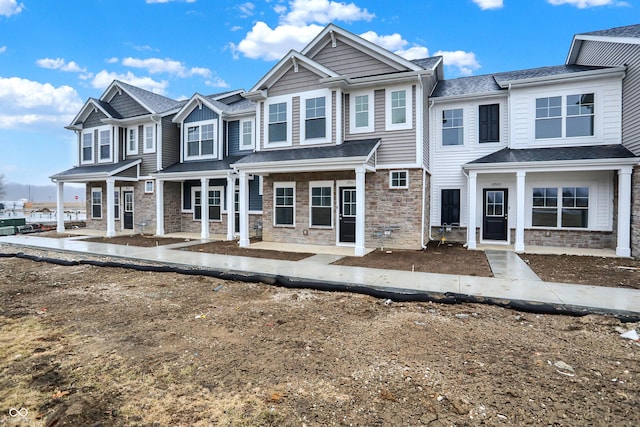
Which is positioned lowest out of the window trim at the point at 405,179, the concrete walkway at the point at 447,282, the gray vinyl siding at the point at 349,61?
the concrete walkway at the point at 447,282

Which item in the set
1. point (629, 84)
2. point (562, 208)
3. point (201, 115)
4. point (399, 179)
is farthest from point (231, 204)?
point (629, 84)

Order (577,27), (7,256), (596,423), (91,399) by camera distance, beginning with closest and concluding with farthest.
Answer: (596,423)
(91,399)
(7,256)
(577,27)

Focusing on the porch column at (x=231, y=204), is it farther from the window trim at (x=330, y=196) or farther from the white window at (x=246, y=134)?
the window trim at (x=330, y=196)

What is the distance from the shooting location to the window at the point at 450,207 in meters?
12.8

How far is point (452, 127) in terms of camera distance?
12.9m

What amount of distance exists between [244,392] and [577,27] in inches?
662

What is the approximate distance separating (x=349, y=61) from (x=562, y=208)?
29.9 ft

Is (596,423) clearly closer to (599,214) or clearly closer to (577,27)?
(599,214)

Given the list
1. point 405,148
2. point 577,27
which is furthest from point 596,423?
point 577,27

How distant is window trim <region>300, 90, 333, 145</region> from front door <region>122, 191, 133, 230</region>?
1101 centimetres

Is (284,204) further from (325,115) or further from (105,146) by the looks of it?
(105,146)

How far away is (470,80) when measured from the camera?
1400cm

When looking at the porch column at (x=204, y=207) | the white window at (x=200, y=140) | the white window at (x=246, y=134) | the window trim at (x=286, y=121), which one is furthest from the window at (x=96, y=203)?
the window trim at (x=286, y=121)

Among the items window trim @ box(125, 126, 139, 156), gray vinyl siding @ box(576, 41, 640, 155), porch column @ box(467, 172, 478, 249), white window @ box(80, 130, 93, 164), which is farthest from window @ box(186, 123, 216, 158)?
gray vinyl siding @ box(576, 41, 640, 155)
